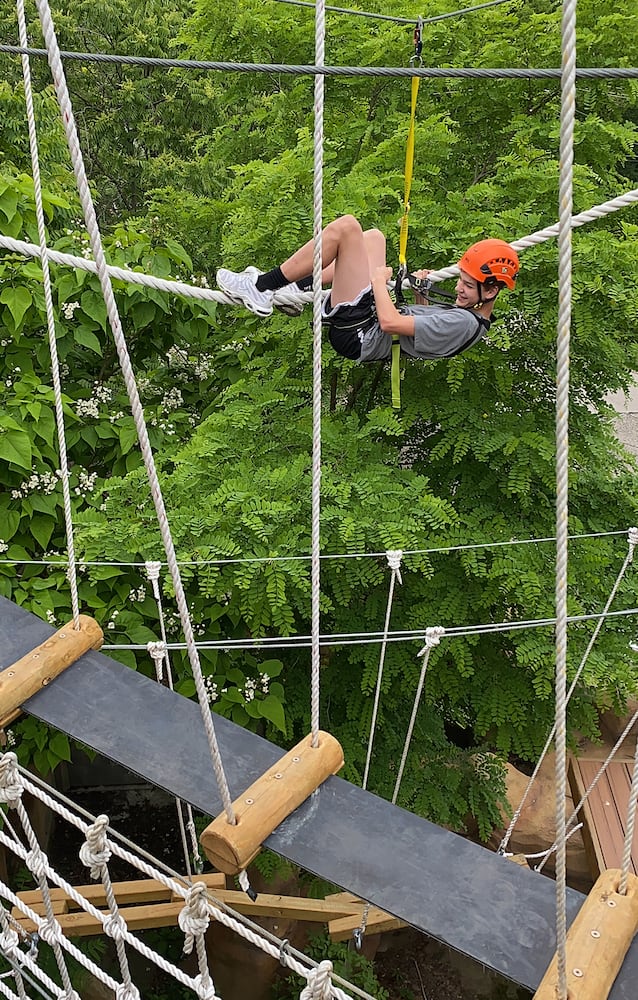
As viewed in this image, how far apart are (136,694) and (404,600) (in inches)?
65.5

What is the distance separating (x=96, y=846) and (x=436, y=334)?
1.39 metres

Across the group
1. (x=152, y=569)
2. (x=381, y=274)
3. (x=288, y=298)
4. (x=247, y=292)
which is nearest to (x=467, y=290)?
(x=381, y=274)

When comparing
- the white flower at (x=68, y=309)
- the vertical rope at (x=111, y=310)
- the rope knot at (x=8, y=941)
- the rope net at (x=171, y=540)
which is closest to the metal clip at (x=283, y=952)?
the rope net at (x=171, y=540)

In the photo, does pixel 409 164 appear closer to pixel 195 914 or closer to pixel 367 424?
pixel 367 424

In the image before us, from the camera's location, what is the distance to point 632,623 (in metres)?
2.73

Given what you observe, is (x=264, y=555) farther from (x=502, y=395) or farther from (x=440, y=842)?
(x=440, y=842)

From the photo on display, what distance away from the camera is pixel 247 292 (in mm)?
2049

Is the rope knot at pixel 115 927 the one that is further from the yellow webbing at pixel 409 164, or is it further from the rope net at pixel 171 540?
the yellow webbing at pixel 409 164

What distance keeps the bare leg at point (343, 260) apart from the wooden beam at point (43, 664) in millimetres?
1102

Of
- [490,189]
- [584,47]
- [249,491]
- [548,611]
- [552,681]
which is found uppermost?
[584,47]

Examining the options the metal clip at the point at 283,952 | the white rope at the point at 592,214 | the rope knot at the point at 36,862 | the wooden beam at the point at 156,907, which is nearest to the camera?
the metal clip at the point at 283,952

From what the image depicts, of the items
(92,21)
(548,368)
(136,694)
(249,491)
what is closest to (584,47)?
(548,368)

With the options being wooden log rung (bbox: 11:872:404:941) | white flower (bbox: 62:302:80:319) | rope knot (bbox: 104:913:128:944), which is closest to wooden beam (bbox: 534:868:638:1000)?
rope knot (bbox: 104:913:128:944)

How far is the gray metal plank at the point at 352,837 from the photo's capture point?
0.95 meters
